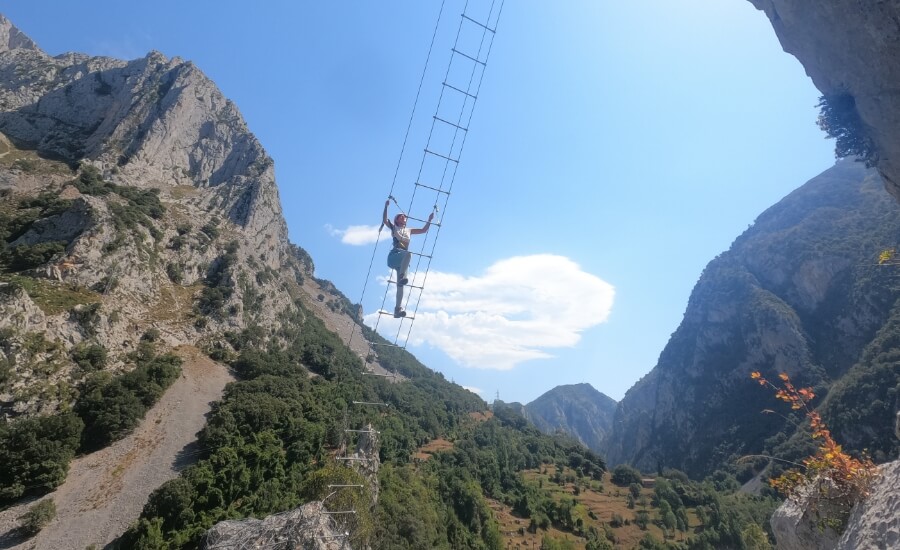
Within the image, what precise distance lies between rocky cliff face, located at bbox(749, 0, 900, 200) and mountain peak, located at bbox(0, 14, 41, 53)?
659 ft

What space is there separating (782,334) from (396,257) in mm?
138566

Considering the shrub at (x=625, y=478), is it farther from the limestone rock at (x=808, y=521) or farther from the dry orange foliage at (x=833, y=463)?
the dry orange foliage at (x=833, y=463)

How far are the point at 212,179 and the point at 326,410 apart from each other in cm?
7488

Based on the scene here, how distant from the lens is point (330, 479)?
31.1m

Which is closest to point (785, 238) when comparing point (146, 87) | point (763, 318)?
point (763, 318)

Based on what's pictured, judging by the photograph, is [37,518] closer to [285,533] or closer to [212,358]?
[285,533]

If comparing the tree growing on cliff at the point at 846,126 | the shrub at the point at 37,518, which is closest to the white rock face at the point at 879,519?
the tree growing on cliff at the point at 846,126

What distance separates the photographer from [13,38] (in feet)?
460

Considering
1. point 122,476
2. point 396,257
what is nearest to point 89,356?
point 122,476

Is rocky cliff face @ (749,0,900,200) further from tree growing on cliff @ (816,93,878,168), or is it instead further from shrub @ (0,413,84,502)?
shrub @ (0,413,84,502)

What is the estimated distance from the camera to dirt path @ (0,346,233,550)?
26.1 m

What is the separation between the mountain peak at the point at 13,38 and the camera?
13612 centimetres

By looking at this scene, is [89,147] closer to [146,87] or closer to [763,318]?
[146,87]

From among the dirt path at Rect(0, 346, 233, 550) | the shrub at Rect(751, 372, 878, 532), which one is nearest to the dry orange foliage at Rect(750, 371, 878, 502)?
the shrub at Rect(751, 372, 878, 532)
